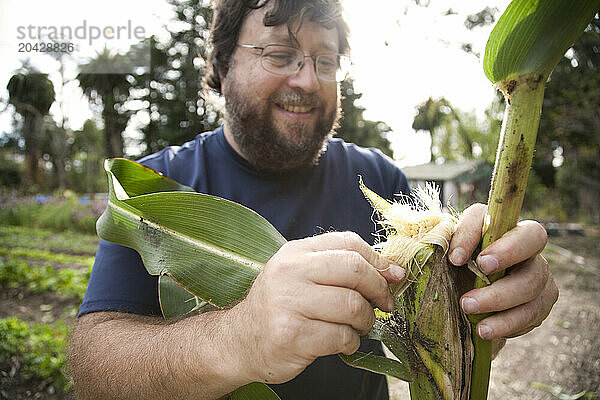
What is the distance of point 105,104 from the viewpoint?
47.8 ft

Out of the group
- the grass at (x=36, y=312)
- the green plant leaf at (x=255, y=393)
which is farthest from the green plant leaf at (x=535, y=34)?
the grass at (x=36, y=312)

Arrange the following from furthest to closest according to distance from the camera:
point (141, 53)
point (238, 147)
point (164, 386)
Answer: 1. point (141, 53)
2. point (238, 147)
3. point (164, 386)

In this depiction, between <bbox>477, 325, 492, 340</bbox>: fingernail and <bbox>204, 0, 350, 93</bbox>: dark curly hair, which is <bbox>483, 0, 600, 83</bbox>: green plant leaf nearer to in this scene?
<bbox>477, 325, 492, 340</bbox>: fingernail

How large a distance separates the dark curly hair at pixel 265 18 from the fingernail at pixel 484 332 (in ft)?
3.42

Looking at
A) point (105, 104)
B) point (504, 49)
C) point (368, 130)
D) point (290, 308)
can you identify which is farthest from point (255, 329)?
point (368, 130)

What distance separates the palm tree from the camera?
37.3 ft

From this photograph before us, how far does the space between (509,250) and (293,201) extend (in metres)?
0.86

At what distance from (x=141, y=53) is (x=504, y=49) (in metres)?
12.8

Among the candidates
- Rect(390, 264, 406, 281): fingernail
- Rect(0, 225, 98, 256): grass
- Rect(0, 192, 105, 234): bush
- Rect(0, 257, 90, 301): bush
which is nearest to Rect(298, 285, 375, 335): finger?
A: Rect(390, 264, 406, 281): fingernail

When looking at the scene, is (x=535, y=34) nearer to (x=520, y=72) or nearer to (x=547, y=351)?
(x=520, y=72)

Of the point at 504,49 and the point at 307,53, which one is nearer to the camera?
the point at 504,49

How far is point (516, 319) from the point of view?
0.76 m

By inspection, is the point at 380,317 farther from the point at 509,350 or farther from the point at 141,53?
the point at 141,53

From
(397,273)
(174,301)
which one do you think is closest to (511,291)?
(397,273)
